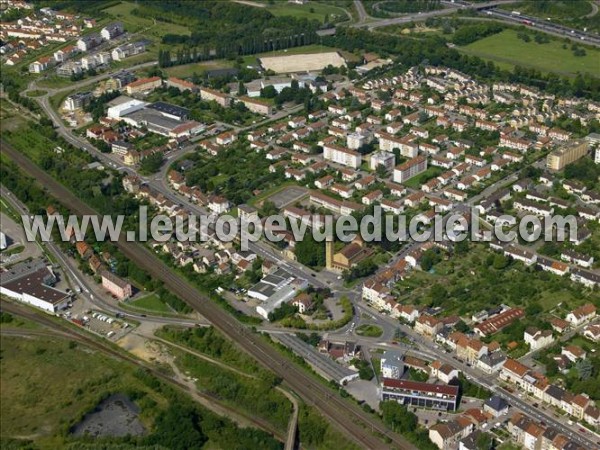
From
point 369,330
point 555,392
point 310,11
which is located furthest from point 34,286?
point 310,11

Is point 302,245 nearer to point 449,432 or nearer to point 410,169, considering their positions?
point 410,169

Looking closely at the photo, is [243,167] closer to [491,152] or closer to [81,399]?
[491,152]

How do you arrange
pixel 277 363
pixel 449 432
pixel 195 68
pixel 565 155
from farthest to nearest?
pixel 195 68 < pixel 565 155 < pixel 277 363 < pixel 449 432

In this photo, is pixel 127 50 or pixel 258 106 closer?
pixel 258 106

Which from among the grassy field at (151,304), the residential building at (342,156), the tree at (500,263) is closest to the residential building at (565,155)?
the residential building at (342,156)

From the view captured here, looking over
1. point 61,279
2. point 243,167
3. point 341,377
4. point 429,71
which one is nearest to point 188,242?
point 61,279

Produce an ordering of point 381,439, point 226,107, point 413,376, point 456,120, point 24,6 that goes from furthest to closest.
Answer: point 24,6 → point 226,107 → point 456,120 → point 413,376 → point 381,439

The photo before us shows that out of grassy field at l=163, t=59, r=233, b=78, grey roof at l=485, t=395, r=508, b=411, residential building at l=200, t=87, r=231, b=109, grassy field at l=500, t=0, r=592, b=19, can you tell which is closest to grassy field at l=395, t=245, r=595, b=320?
grey roof at l=485, t=395, r=508, b=411
